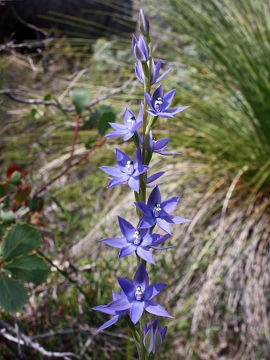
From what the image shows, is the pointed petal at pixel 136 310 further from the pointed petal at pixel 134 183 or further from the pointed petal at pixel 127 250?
the pointed petal at pixel 134 183

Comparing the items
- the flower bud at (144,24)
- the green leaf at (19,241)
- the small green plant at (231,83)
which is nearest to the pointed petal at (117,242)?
the flower bud at (144,24)

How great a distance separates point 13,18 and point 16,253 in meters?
3.77

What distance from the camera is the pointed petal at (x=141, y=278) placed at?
84cm

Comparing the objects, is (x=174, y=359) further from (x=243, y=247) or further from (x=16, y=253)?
(x=16, y=253)

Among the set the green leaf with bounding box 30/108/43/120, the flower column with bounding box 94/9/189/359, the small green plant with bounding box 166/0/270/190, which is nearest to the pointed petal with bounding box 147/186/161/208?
the flower column with bounding box 94/9/189/359

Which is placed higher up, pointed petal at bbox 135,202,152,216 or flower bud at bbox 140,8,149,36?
flower bud at bbox 140,8,149,36

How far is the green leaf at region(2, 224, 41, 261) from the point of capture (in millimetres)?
1332

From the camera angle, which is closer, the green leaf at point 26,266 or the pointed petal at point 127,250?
the pointed petal at point 127,250

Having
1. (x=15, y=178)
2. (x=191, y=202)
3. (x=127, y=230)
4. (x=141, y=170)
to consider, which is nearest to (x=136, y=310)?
(x=127, y=230)

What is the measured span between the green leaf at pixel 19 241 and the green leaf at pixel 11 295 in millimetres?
73

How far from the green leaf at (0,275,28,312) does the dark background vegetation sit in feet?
1.38

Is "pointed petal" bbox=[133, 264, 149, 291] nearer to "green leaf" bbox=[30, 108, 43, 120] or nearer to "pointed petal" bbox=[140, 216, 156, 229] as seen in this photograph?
"pointed petal" bbox=[140, 216, 156, 229]

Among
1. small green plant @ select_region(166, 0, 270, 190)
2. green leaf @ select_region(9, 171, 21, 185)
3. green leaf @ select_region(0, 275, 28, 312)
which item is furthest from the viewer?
small green plant @ select_region(166, 0, 270, 190)

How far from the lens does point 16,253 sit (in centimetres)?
135
